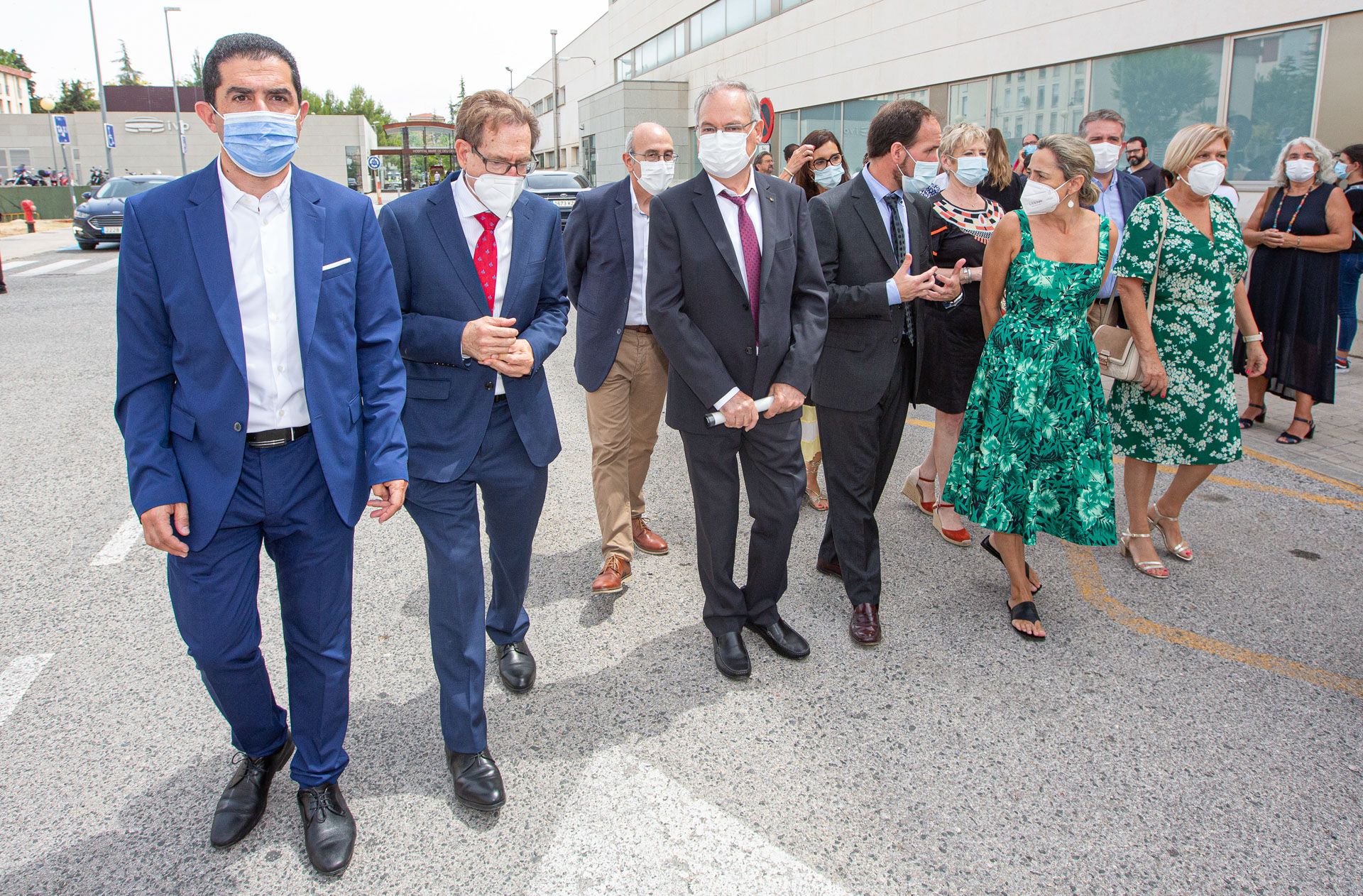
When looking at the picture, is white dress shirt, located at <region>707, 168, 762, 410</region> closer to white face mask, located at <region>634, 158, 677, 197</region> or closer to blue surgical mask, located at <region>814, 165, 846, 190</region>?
white face mask, located at <region>634, 158, 677, 197</region>

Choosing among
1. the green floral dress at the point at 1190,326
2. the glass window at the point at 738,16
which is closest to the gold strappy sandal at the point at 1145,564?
the green floral dress at the point at 1190,326

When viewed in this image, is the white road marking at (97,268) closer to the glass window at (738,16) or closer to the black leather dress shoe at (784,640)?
the black leather dress shoe at (784,640)

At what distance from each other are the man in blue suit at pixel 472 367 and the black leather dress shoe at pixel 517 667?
17.6 inches

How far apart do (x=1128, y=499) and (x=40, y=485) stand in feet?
21.5

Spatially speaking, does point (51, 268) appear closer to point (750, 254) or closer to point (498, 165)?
→ point (498, 165)

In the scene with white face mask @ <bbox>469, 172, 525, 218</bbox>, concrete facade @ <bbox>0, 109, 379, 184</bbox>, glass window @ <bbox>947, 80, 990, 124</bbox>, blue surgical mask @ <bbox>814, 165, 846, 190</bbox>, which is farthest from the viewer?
concrete facade @ <bbox>0, 109, 379, 184</bbox>

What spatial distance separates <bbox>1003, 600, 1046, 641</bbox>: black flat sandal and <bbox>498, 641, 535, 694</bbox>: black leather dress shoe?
2.04m

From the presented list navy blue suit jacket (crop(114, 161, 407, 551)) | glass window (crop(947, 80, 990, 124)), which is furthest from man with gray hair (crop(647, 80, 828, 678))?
glass window (crop(947, 80, 990, 124))

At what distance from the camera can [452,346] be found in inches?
109

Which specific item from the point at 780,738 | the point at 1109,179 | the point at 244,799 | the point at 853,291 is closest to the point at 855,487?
the point at 853,291

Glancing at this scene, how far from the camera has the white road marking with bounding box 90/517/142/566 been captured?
4602 mm

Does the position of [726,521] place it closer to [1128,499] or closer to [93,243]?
[1128,499]

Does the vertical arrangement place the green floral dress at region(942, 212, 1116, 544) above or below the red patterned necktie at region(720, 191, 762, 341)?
below

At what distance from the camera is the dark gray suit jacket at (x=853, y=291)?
3.69 meters
